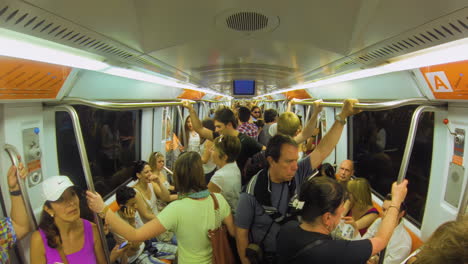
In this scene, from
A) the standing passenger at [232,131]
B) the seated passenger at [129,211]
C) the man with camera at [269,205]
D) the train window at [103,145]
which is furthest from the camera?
the standing passenger at [232,131]

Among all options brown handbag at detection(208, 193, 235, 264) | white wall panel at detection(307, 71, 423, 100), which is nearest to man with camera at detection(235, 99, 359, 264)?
brown handbag at detection(208, 193, 235, 264)

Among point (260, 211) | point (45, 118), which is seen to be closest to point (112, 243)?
point (45, 118)

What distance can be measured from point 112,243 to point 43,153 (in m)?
1.29

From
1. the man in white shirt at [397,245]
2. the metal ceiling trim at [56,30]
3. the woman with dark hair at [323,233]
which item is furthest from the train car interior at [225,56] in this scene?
the woman with dark hair at [323,233]

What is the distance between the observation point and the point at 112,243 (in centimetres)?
297

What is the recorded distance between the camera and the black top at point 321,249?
1.57 meters

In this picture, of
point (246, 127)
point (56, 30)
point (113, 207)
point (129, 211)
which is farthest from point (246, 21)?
point (113, 207)

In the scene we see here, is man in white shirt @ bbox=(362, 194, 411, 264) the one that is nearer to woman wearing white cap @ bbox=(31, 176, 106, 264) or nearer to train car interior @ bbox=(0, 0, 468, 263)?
train car interior @ bbox=(0, 0, 468, 263)

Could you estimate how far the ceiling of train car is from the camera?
129cm

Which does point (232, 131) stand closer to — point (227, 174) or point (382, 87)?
point (227, 174)

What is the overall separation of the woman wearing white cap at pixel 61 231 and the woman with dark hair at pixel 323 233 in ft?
5.29

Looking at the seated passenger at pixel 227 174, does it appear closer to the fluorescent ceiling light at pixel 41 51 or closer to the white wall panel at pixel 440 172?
the fluorescent ceiling light at pixel 41 51

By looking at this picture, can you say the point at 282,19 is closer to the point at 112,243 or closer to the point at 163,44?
the point at 163,44

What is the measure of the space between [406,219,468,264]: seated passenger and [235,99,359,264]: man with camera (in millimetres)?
1093
